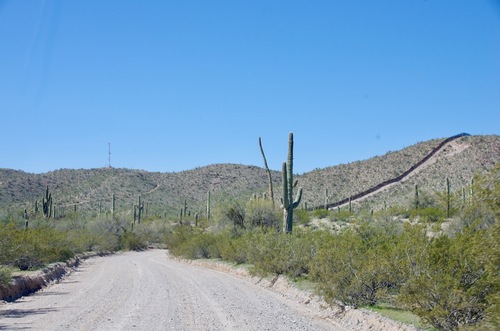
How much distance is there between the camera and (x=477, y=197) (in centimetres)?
937

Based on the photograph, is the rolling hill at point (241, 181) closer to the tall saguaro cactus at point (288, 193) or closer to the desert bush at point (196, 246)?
the desert bush at point (196, 246)

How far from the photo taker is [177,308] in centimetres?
1748

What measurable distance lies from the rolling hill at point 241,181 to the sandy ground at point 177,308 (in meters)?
36.3

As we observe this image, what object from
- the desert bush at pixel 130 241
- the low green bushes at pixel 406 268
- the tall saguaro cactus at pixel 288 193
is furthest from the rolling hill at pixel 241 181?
the low green bushes at pixel 406 268

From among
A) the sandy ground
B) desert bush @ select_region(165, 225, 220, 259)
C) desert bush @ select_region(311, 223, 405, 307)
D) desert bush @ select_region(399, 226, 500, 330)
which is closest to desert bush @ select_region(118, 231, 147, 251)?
desert bush @ select_region(165, 225, 220, 259)

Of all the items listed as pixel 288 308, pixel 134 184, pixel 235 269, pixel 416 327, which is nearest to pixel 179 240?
pixel 235 269

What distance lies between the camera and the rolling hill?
239 feet

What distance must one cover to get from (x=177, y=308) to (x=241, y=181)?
97148 millimetres

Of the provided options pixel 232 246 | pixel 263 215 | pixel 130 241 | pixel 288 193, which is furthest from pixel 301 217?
pixel 130 241

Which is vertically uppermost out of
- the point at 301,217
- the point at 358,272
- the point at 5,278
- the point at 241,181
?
the point at 241,181

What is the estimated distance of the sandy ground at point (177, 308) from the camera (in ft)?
47.8

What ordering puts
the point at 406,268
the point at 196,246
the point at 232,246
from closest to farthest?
the point at 406,268 < the point at 232,246 < the point at 196,246

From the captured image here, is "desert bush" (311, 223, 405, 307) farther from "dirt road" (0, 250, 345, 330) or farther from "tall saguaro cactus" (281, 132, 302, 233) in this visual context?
"tall saguaro cactus" (281, 132, 302, 233)

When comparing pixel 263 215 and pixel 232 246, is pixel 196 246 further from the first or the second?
pixel 232 246
